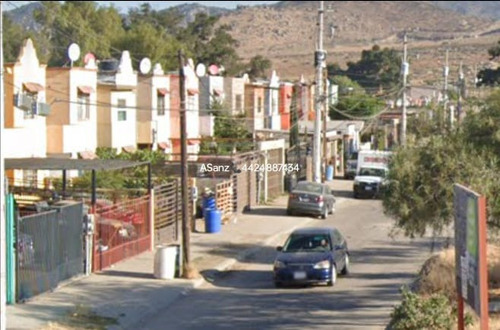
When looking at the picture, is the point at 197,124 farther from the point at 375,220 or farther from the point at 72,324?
the point at 72,324

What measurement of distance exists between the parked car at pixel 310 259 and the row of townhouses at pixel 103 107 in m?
7.38

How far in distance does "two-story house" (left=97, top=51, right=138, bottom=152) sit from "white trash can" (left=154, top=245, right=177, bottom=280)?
18.4 m

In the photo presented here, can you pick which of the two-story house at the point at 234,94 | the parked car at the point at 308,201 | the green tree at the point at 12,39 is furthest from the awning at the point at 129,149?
the green tree at the point at 12,39

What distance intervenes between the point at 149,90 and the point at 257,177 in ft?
23.5

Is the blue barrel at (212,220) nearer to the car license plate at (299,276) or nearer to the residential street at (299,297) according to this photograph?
the residential street at (299,297)

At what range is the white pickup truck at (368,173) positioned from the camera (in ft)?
180

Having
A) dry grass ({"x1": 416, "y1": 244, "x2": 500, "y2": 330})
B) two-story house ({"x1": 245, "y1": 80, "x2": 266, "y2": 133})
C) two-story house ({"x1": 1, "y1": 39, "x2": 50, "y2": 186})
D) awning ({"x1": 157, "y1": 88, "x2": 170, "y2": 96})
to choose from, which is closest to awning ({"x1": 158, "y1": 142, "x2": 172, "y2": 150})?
awning ({"x1": 157, "y1": 88, "x2": 170, "y2": 96})

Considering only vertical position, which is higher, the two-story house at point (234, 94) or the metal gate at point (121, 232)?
the two-story house at point (234, 94)

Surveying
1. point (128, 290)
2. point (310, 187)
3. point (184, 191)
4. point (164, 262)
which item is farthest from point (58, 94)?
point (128, 290)

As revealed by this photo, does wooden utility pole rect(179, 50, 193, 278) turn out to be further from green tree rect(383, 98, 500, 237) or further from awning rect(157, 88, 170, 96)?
awning rect(157, 88, 170, 96)

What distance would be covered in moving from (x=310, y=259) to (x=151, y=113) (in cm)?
2611

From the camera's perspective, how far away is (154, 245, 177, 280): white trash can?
27648 millimetres

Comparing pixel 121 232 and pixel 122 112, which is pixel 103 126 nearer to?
pixel 122 112

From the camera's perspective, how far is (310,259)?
26719 mm
